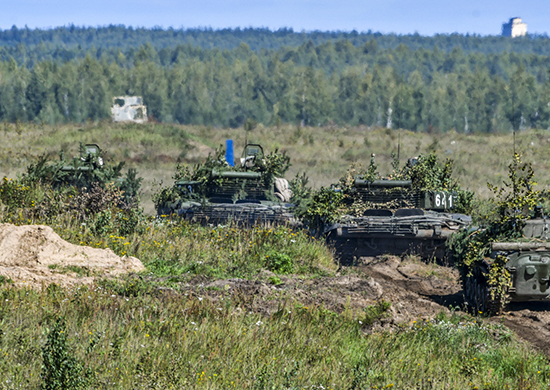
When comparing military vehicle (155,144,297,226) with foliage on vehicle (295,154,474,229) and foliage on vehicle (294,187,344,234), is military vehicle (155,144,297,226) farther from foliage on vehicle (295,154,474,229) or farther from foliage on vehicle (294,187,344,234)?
foliage on vehicle (295,154,474,229)

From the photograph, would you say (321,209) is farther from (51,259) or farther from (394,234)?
(51,259)

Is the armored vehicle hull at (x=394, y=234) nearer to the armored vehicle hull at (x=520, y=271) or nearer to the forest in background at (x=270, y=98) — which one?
the armored vehicle hull at (x=520, y=271)

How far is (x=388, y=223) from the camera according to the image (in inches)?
567

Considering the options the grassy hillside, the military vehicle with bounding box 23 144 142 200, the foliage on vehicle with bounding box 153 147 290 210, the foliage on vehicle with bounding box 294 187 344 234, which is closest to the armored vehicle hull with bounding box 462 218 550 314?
the foliage on vehicle with bounding box 294 187 344 234

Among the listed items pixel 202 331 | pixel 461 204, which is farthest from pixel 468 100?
pixel 202 331

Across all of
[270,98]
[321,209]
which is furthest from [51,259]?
[270,98]

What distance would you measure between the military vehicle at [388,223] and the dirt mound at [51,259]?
5155 millimetres

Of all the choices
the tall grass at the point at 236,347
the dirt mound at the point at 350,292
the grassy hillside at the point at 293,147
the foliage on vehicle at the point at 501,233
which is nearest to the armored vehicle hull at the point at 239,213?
the dirt mound at the point at 350,292

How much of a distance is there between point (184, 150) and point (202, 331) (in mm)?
39449

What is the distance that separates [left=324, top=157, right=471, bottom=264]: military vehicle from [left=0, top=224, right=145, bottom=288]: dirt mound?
16.9 ft

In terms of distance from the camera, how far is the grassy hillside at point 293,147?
130ft

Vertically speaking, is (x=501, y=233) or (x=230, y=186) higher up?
(x=501, y=233)

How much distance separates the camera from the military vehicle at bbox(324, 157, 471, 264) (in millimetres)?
14406

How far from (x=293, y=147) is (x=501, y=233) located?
42.7 meters
